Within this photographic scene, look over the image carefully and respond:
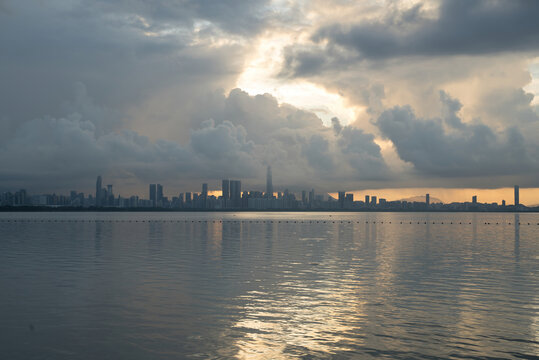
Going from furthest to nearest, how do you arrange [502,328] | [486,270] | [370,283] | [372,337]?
[486,270], [370,283], [502,328], [372,337]

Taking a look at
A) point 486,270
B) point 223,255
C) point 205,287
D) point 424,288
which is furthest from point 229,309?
point 223,255

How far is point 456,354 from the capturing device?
2250 centimetres

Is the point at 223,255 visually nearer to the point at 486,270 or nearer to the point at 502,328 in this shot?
the point at 486,270

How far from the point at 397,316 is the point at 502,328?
580 cm

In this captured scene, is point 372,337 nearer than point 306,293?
Yes

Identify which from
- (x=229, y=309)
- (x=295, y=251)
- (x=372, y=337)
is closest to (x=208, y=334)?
(x=229, y=309)

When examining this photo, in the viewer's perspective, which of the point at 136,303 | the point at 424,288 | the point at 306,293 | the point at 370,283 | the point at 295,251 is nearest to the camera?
the point at 136,303

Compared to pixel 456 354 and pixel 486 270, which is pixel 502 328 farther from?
pixel 486 270

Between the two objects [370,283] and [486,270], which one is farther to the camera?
[486,270]

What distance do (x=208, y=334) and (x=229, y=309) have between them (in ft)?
20.0

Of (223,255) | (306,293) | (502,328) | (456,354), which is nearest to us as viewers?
(456,354)

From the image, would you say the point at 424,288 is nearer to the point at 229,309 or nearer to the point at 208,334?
the point at 229,309

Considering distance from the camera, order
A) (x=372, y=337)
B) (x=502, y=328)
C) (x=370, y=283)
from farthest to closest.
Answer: (x=370, y=283)
(x=502, y=328)
(x=372, y=337)

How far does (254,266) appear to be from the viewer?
55906 mm
